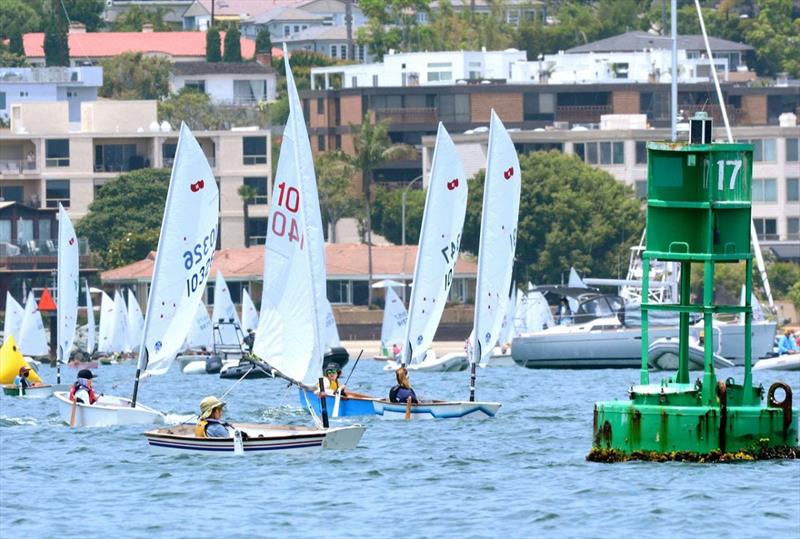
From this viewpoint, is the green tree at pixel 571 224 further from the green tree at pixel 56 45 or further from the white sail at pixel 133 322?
the green tree at pixel 56 45

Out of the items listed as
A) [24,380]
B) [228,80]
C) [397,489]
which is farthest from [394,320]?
[228,80]

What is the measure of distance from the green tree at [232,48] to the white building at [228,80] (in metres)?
Result: 7.97

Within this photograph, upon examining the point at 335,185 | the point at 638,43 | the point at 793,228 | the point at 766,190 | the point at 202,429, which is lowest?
the point at 793,228

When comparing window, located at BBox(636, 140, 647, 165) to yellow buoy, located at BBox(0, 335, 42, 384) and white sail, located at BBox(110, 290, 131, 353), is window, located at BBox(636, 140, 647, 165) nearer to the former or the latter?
white sail, located at BBox(110, 290, 131, 353)

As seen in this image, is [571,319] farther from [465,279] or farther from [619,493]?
[619,493]

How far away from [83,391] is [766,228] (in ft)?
A: 266

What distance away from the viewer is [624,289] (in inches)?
3361

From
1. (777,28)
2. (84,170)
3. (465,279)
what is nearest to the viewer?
(465,279)

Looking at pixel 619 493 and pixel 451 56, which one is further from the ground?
pixel 451 56

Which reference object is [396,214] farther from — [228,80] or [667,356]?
[667,356]

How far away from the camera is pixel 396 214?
12656cm

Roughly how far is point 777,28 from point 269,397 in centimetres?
11891

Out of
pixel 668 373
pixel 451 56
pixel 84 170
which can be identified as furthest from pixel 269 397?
pixel 451 56

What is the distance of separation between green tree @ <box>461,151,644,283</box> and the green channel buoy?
3018 inches
